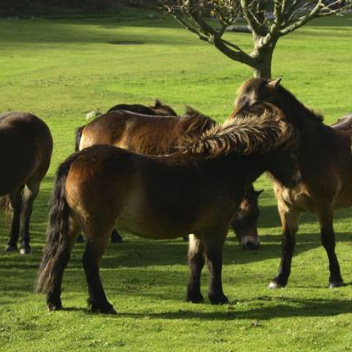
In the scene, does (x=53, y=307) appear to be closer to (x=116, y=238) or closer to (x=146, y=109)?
(x=116, y=238)

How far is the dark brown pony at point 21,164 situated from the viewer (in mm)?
12711

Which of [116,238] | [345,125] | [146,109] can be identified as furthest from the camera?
[146,109]

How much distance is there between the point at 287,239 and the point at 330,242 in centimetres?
49

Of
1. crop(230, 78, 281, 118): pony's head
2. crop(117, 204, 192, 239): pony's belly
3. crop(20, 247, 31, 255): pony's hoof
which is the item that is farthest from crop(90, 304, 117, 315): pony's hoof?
crop(20, 247, 31, 255): pony's hoof

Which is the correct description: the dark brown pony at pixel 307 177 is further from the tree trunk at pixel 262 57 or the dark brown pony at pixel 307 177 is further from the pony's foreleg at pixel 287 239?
the tree trunk at pixel 262 57

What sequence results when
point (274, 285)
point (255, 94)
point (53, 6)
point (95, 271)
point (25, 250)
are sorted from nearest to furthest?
point (95, 271) → point (255, 94) → point (274, 285) → point (25, 250) → point (53, 6)

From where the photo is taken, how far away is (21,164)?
12.9 metres

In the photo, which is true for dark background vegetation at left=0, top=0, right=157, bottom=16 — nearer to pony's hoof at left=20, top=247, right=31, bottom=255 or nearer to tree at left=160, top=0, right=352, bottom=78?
tree at left=160, top=0, right=352, bottom=78

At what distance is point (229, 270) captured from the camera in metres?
11.9

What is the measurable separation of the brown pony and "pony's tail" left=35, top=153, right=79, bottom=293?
3762 millimetres

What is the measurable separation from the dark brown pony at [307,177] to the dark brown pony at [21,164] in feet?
12.0

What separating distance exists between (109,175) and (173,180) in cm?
71

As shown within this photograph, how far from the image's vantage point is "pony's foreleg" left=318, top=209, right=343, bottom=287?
35.3ft

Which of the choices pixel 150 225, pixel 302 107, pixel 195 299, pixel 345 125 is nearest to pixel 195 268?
pixel 195 299
